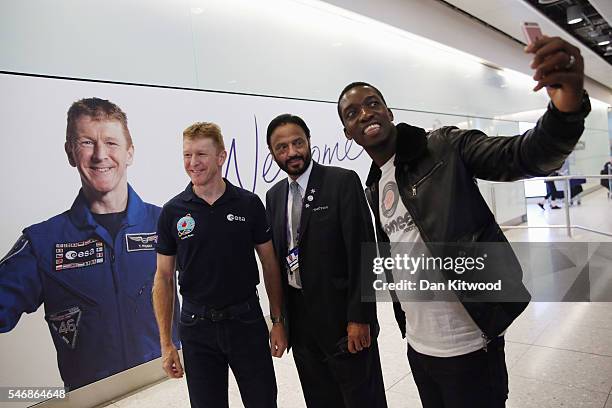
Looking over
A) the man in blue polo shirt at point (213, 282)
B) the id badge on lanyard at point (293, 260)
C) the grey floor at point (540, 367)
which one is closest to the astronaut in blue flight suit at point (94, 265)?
the grey floor at point (540, 367)

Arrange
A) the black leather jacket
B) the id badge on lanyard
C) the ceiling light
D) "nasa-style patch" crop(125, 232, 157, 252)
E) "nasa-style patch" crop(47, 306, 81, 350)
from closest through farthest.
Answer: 1. the black leather jacket
2. the id badge on lanyard
3. "nasa-style patch" crop(47, 306, 81, 350)
4. "nasa-style patch" crop(125, 232, 157, 252)
5. the ceiling light

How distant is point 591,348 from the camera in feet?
9.39

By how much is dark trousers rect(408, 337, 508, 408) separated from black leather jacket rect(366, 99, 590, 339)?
9 cm

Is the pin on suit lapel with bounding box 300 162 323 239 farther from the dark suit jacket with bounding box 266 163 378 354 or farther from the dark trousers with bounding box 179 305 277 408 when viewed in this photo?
the dark trousers with bounding box 179 305 277 408

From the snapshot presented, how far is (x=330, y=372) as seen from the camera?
167 centimetres

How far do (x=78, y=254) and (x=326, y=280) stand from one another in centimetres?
197

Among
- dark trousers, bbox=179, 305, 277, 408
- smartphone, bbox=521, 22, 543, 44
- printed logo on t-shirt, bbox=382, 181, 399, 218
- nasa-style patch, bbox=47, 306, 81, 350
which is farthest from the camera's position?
nasa-style patch, bbox=47, 306, 81, 350

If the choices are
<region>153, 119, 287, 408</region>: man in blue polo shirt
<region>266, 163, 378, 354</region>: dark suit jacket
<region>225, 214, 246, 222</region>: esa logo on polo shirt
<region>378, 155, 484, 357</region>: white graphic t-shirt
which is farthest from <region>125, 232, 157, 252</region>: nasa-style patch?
<region>378, 155, 484, 357</region>: white graphic t-shirt

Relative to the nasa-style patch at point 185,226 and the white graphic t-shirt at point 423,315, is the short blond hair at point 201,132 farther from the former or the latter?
the white graphic t-shirt at point 423,315

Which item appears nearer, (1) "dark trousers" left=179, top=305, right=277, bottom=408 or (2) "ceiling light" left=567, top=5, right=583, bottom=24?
(1) "dark trousers" left=179, top=305, right=277, bottom=408

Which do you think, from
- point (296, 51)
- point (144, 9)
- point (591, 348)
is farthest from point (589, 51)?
point (144, 9)

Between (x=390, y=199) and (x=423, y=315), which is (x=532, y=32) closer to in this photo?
(x=390, y=199)

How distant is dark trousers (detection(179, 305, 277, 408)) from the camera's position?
1.57 metres

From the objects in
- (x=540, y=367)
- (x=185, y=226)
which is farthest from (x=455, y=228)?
(x=540, y=367)
